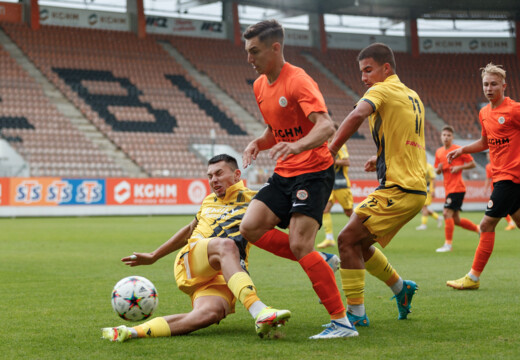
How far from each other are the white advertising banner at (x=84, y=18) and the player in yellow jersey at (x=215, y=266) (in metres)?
34.7

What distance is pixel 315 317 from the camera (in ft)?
17.8

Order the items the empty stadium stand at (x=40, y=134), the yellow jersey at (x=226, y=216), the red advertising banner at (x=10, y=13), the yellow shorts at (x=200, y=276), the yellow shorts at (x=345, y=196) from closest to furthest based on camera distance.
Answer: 1. the yellow shorts at (x=200, y=276)
2. the yellow jersey at (x=226, y=216)
3. the yellow shorts at (x=345, y=196)
4. the empty stadium stand at (x=40, y=134)
5. the red advertising banner at (x=10, y=13)

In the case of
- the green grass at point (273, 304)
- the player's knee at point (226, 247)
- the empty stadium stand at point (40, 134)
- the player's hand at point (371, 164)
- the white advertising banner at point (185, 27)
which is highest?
the white advertising banner at point (185, 27)

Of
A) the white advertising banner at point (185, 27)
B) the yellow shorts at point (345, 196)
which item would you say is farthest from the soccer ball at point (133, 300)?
the white advertising banner at point (185, 27)

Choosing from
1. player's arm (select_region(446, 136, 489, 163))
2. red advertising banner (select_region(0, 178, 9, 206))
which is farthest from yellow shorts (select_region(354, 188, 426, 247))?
red advertising banner (select_region(0, 178, 9, 206))

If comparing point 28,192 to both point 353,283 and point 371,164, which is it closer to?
point 371,164

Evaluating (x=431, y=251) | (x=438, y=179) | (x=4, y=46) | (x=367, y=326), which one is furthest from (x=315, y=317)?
(x=4, y=46)

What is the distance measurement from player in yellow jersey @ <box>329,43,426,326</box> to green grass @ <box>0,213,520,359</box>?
436mm

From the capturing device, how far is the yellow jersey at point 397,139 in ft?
16.6

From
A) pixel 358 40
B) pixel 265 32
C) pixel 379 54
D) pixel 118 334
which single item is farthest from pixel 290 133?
pixel 358 40

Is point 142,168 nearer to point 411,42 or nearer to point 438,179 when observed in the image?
point 438,179

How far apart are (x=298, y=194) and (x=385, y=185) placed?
0.81 metres

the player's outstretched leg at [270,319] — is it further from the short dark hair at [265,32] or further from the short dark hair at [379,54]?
the short dark hair at [379,54]

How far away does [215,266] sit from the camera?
4.84 meters
